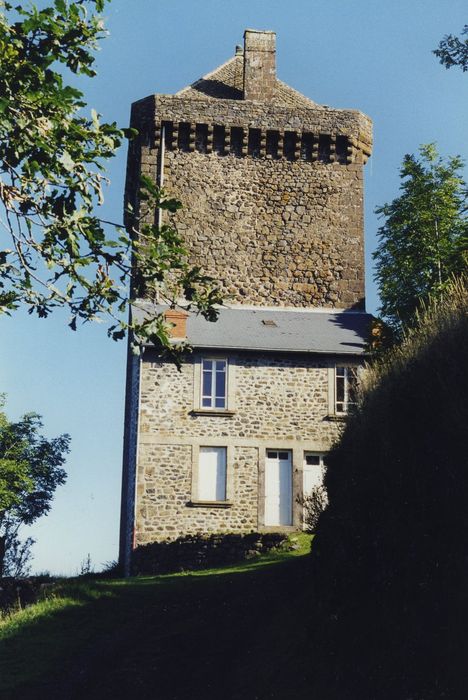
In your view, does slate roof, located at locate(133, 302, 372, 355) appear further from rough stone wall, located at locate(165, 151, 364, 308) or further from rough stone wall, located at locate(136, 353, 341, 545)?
rough stone wall, located at locate(165, 151, 364, 308)

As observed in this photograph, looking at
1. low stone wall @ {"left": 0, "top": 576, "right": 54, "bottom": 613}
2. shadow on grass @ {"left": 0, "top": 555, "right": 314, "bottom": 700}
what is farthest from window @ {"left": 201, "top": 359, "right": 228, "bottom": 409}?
shadow on grass @ {"left": 0, "top": 555, "right": 314, "bottom": 700}

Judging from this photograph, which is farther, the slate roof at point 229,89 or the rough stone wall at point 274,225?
the slate roof at point 229,89

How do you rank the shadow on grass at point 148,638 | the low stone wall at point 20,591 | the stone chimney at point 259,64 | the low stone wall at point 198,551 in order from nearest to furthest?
the shadow on grass at point 148,638 < the low stone wall at point 20,591 < the low stone wall at point 198,551 < the stone chimney at point 259,64

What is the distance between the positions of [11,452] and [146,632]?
20.2 metres

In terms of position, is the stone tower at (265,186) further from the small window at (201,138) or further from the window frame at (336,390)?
the window frame at (336,390)

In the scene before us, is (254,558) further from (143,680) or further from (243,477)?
(143,680)

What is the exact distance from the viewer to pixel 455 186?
Result: 1200 inches

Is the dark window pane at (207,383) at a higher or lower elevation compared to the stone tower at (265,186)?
lower

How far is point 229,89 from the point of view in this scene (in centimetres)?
3312

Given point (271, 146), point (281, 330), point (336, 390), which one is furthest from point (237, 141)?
point (336, 390)

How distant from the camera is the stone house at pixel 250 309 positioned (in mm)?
24344

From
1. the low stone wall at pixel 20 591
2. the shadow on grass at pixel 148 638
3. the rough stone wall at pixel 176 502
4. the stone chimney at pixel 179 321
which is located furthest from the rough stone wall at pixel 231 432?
the shadow on grass at pixel 148 638

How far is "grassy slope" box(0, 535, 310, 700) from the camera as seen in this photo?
13.1 m

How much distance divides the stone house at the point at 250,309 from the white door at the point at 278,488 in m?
0.03
